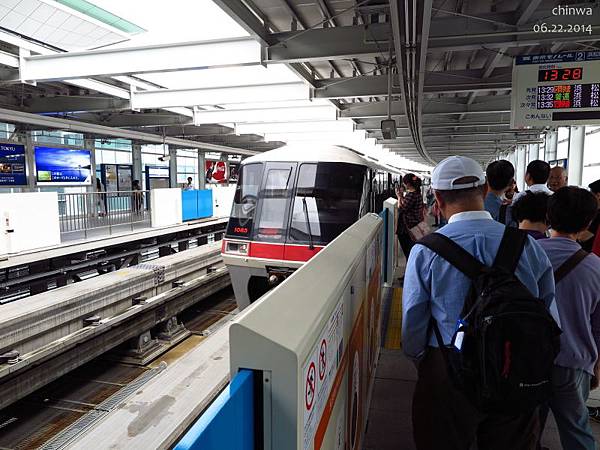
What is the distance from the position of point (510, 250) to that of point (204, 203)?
1375cm

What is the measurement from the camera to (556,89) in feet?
23.3

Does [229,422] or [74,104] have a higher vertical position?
[74,104]

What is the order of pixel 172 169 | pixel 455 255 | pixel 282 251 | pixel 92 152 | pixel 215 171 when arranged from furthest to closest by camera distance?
pixel 215 171
pixel 172 169
pixel 92 152
pixel 282 251
pixel 455 255

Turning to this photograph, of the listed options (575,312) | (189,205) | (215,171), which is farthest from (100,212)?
(215,171)

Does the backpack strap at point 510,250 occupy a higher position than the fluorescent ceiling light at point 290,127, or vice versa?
the fluorescent ceiling light at point 290,127

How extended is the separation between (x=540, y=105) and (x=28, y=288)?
9129 millimetres

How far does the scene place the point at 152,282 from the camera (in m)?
6.92

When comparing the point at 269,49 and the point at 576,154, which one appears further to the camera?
the point at 576,154

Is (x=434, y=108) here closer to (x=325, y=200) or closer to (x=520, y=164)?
(x=325, y=200)

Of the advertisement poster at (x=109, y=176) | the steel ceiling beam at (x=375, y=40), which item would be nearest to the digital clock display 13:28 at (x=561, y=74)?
the steel ceiling beam at (x=375, y=40)

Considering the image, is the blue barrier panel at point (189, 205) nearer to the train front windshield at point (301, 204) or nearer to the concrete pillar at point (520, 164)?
the train front windshield at point (301, 204)

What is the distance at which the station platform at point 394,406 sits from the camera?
3.09 m

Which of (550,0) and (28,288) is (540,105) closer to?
(550,0)

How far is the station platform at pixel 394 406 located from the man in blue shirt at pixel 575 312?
84 cm
